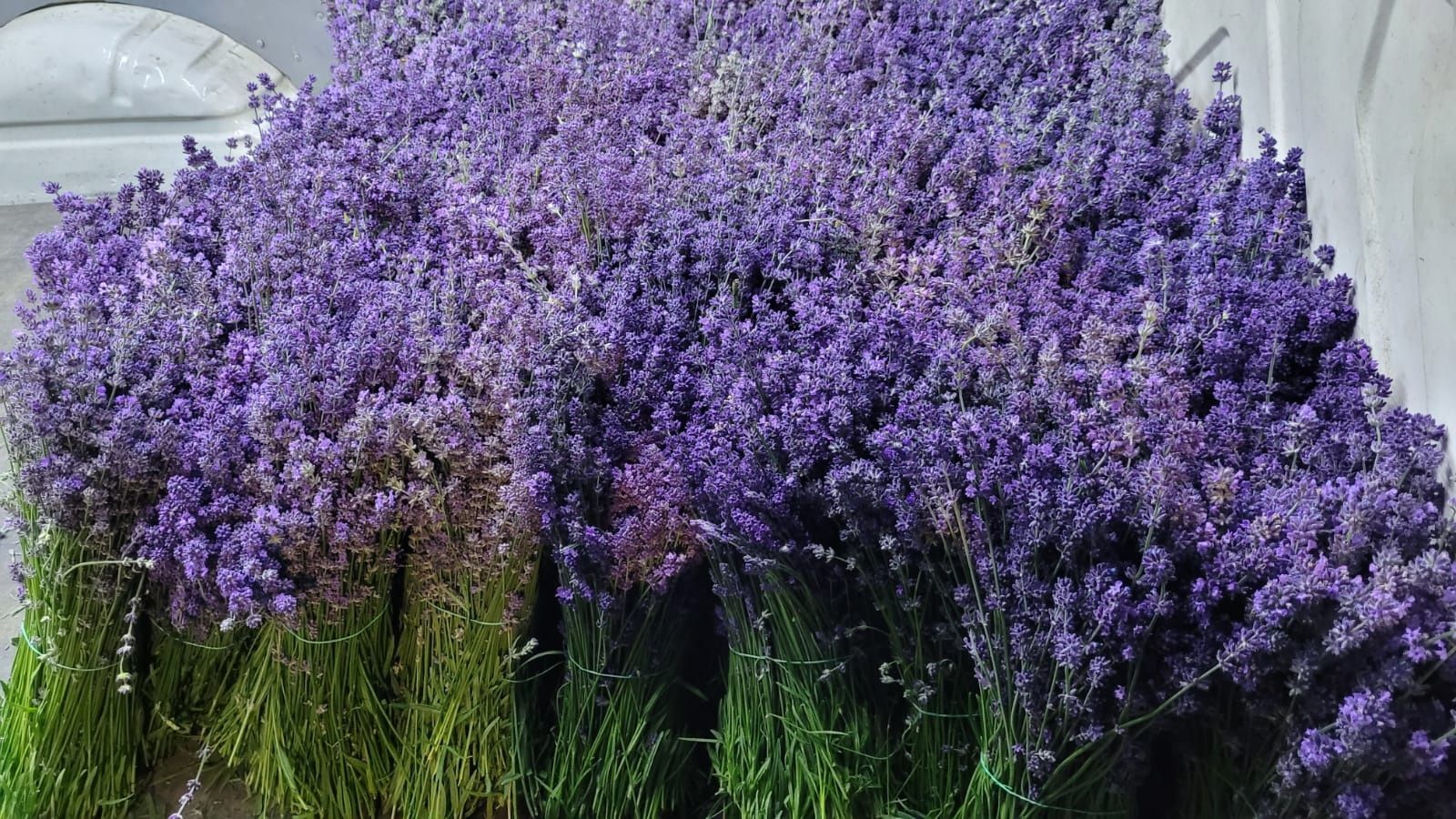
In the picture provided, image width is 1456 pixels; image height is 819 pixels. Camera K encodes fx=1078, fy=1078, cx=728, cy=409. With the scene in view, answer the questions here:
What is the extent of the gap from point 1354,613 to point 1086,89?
1.56m

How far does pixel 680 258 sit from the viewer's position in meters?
1.93

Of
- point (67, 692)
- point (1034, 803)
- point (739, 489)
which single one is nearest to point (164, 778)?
point (67, 692)

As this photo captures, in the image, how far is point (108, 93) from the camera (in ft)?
15.9

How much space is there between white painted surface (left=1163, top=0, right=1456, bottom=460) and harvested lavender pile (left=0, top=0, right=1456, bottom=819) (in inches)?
2.3

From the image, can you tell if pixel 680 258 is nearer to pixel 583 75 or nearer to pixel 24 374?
pixel 583 75

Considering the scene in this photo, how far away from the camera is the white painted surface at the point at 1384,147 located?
4.78ft

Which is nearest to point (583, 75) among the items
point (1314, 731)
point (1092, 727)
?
point (1092, 727)

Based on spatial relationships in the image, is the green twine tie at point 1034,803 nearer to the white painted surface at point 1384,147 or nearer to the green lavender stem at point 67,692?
the white painted surface at point 1384,147

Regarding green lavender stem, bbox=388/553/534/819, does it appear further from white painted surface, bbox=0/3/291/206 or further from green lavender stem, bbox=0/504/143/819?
white painted surface, bbox=0/3/291/206

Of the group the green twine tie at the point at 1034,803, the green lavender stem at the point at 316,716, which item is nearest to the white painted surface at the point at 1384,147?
the green twine tie at the point at 1034,803

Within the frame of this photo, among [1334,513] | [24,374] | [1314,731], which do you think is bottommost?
[24,374]

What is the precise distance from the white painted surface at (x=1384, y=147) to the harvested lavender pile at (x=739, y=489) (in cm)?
6

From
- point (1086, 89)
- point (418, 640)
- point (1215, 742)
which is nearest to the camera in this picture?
point (1215, 742)

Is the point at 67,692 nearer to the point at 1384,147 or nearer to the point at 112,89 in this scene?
the point at 1384,147
